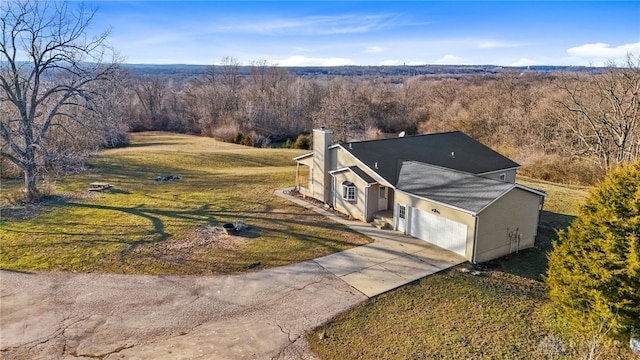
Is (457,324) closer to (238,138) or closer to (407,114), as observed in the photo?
(238,138)

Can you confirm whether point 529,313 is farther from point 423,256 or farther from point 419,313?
point 423,256

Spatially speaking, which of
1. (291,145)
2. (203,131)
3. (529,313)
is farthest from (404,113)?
(529,313)

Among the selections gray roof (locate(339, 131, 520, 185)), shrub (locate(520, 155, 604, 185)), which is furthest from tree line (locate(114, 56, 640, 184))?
gray roof (locate(339, 131, 520, 185))

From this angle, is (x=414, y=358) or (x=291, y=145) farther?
(x=291, y=145)

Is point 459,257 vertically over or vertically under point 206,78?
under

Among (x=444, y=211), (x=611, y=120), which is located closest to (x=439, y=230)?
(x=444, y=211)


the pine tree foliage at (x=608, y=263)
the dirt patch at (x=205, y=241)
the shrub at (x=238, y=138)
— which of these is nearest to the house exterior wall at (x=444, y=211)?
the pine tree foliage at (x=608, y=263)

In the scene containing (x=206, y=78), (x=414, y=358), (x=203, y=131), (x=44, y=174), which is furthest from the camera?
(x=206, y=78)

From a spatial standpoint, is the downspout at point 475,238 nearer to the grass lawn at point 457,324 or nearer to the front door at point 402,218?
the grass lawn at point 457,324
